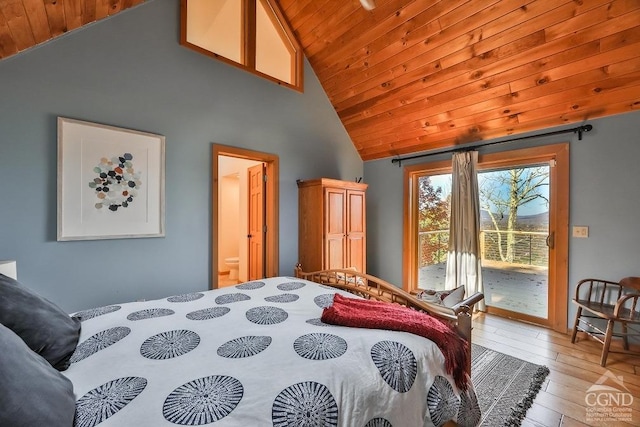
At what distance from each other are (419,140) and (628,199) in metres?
2.16

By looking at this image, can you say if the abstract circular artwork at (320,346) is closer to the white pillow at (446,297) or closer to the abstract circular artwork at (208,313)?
the abstract circular artwork at (208,313)

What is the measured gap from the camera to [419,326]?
4.32 ft

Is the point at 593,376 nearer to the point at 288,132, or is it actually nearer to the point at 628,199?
the point at 628,199

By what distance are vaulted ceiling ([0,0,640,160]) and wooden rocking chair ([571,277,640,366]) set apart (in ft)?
5.36

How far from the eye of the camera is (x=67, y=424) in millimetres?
717

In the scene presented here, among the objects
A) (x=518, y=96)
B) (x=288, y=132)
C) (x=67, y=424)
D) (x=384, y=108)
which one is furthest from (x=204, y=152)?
(x=518, y=96)

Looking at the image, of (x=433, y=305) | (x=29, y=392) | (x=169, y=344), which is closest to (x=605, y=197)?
(x=433, y=305)

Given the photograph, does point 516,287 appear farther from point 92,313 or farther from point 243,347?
point 92,313

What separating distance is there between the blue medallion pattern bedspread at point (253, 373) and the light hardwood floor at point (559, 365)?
2.79ft

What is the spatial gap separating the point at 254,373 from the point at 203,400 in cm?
17

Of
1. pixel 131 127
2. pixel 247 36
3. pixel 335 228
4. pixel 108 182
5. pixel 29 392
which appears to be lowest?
pixel 29 392

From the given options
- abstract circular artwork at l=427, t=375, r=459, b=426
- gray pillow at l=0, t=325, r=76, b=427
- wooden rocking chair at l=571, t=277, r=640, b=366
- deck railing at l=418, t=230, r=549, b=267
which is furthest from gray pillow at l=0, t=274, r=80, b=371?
deck railing at l=418, t=230, r=549, b=267

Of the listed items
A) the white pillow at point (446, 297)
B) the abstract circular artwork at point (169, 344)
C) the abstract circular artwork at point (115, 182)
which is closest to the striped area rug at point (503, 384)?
the white pillow at point (446, 297)

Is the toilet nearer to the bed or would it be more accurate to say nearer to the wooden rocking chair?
the bed
